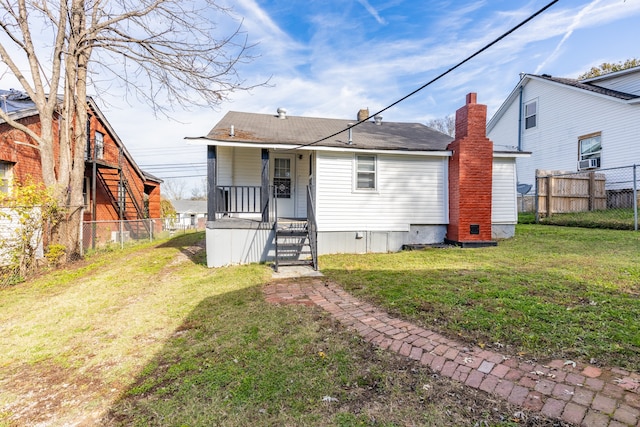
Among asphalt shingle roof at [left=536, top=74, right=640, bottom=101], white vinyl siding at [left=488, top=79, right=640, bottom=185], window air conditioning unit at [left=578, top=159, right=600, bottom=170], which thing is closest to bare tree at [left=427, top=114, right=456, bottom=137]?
white vinyl siding at [left=488, top=79, right=640, bottom=185]

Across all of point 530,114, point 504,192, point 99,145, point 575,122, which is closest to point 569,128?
point 575,122

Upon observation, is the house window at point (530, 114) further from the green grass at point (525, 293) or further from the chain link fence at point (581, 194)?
the green grass at point (525, 293)

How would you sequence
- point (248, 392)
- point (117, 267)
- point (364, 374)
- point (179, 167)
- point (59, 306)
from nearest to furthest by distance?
point (248, 392) → point (364, 374) → point (59, 306) → point (117, 267) → point (179, 167)

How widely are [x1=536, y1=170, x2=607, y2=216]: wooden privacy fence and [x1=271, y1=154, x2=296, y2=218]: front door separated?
382 inches

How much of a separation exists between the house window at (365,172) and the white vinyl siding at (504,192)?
4.12m

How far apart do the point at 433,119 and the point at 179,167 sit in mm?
36606

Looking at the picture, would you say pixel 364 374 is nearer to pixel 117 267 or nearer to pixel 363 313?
pixel 363 313

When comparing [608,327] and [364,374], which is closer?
[364,374]

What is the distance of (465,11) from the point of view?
5730mm

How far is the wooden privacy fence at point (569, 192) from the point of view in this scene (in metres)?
11.5

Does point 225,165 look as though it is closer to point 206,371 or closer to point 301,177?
point 301,177

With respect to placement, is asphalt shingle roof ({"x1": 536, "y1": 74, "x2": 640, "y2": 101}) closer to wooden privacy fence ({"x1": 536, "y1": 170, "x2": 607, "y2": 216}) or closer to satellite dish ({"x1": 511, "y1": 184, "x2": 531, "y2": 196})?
wooden privacy fence ({"x1": 536, "y1": 170, "x2": 607, "y2": 216})

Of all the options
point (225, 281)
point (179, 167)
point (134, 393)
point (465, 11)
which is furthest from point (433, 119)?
point (134, 393)

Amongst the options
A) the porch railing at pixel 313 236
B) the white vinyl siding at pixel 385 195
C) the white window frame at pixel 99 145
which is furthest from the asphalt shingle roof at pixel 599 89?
the white window frame at pixel 99 145
